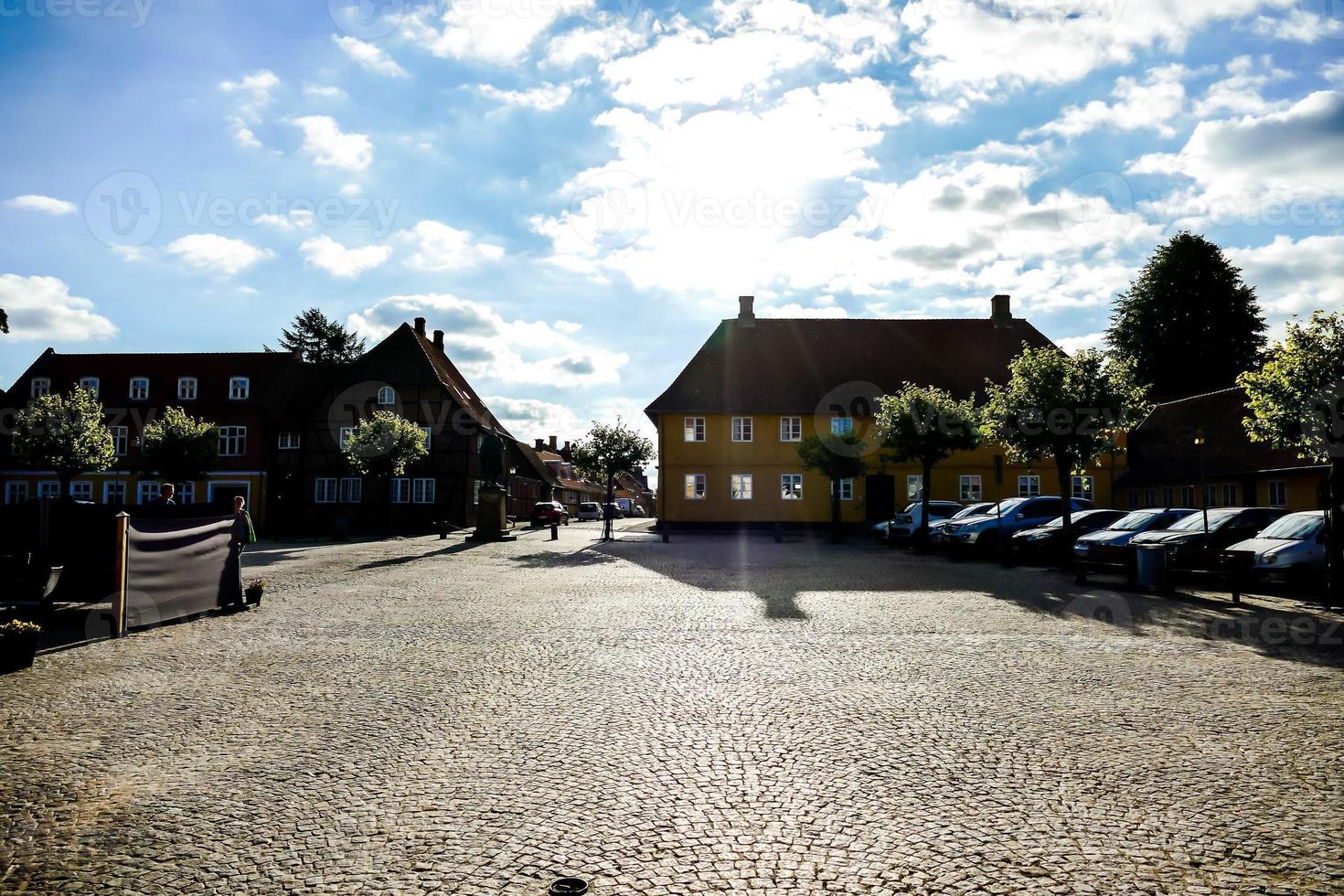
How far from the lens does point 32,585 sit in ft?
37.0

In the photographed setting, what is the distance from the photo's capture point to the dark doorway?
137ft

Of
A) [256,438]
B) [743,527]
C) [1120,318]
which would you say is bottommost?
[743,527]

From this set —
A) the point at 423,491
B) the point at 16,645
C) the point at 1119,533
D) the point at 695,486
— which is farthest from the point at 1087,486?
the point at 16,645

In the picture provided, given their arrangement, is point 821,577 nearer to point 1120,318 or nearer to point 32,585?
point 32,585

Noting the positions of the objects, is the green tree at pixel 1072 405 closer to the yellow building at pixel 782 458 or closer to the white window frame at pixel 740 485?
the yellow building at pixel 782 458

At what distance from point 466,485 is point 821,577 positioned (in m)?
32.6

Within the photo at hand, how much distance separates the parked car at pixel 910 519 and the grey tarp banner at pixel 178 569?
826 inches

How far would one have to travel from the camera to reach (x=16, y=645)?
8133 mm

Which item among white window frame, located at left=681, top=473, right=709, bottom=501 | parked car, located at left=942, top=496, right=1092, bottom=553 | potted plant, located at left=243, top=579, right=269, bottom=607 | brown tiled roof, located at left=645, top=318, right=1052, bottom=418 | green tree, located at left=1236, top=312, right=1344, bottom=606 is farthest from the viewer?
brown tiled roof, located at left=645, top=318, right=1052, bottom=418

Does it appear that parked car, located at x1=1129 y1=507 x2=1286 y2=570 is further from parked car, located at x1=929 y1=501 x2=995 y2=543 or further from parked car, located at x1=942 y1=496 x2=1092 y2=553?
parked car, located at x1=929 y1=501 x2=995 y2=543

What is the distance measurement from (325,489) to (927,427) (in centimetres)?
3192

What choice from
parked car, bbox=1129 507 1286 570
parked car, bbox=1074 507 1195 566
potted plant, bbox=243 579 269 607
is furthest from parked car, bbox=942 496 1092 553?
potted plant, bbox=243 579 269 607

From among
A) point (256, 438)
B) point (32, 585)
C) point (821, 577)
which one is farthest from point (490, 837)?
point (256, 438)

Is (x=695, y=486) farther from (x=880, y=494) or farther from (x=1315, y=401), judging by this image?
(x=1315, y=401)
